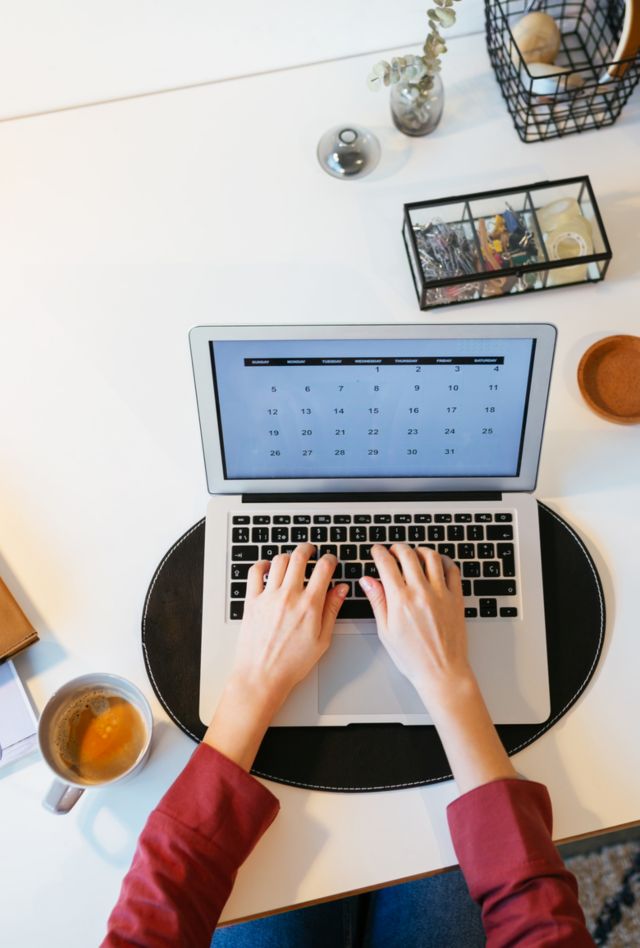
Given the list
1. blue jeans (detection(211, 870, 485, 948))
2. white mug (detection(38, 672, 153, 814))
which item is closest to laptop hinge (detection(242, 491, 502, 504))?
white mug (detection(38, 672, 153, 814))

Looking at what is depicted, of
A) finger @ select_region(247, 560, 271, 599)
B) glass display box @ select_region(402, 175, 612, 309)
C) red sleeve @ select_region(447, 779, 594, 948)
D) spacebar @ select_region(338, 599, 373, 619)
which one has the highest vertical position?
glass display box @ select_region(402, 175, 612, 309)

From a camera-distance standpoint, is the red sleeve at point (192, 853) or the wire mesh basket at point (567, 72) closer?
the red sleeve at point (192, 853)

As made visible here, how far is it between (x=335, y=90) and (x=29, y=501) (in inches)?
27.0

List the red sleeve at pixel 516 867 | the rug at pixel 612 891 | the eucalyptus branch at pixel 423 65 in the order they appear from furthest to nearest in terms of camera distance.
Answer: the rug at pixel 612 891
the eucalyptus branch at pixel 423 65
the red sleeve at pixel 516 867

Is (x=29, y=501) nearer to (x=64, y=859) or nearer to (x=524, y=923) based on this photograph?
(x=64, y=859)

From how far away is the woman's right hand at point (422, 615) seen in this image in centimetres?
82

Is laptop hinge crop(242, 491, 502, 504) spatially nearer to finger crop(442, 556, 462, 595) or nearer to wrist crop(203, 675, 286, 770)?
finger crop(442, 556, 462, 595)

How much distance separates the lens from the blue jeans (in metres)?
0.95

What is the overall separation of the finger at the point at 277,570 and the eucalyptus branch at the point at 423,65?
2.00 feet

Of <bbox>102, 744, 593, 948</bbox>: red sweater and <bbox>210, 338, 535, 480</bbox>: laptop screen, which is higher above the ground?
<bbox>210, 338, 535, 480</bbox>: laptop screen

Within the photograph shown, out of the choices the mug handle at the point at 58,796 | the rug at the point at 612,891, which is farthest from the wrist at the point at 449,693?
the rug at the point at 612,891

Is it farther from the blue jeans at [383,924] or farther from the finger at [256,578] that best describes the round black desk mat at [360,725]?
the blue jeans at [383,924]

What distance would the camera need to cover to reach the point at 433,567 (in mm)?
854

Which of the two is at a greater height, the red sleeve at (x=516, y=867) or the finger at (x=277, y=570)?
the finger at (x=277, y=570)
